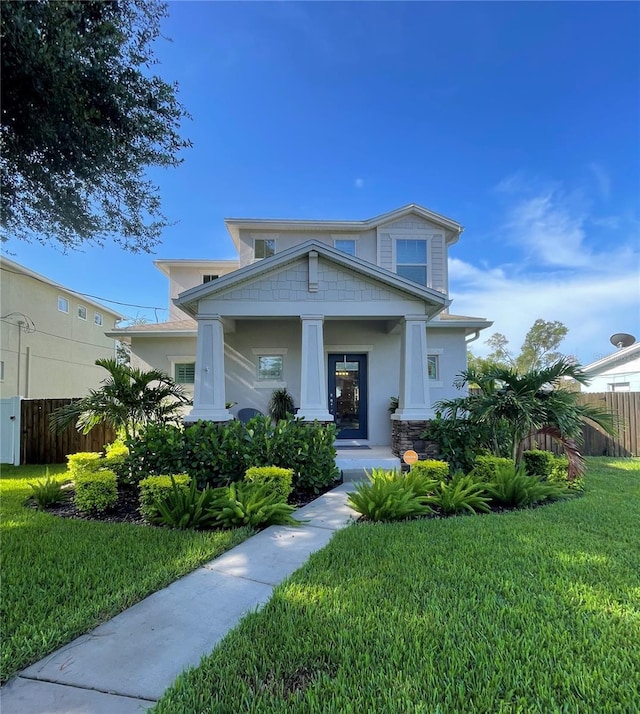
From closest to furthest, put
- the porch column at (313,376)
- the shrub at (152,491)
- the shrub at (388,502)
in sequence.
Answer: the shrub at (388,502)
the shrub at (152,491)
the porch column at (313,376)

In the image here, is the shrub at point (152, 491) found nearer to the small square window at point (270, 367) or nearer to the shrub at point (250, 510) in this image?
the shrub at point (250, 510)

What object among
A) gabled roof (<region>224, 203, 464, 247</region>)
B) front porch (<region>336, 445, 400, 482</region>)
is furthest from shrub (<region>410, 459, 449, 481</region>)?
gabled roof (<region>224, 203, 464, 247</region>)

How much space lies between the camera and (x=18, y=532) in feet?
14.9

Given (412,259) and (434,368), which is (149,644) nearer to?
(434,368)

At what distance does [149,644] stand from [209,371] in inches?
250

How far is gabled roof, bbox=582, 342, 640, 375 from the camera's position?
1489cm

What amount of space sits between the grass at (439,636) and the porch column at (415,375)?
4317 mm

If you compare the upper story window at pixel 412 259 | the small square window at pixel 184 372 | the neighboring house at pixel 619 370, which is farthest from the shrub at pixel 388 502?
the neighboring house at pixel 619 370

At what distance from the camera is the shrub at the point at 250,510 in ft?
15.8

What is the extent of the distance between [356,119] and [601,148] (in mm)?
7555

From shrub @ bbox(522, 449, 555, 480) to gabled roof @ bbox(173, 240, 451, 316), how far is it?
358cm

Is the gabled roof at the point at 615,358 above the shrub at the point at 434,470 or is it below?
above

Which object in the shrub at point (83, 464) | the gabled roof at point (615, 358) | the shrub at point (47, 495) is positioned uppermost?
the gabled roof at point (615, 358)

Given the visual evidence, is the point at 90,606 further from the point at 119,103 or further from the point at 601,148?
the point at 601,148
